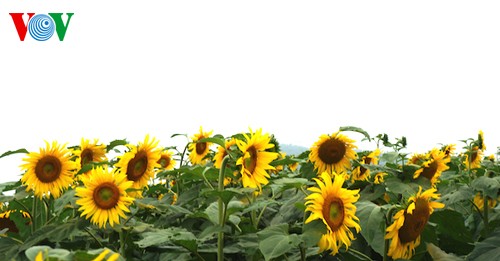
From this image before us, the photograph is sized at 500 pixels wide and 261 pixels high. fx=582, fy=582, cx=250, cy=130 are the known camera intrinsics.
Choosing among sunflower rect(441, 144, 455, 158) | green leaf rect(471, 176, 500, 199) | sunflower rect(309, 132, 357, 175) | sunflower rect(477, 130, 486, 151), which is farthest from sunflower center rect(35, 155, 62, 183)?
sunflower rect(477, 130, 486, 151)

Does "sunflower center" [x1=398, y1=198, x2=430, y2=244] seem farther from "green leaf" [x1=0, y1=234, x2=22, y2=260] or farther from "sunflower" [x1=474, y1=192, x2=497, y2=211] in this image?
"green leaf" [x1=0, y1=234, x2=22, y2=260]

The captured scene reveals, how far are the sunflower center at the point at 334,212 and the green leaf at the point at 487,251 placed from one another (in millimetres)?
781

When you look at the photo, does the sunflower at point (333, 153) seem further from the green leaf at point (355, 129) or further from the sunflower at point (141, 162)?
the sunflower at point (141, 162)

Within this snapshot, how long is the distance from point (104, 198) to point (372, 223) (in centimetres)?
132

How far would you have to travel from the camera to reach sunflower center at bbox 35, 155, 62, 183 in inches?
133

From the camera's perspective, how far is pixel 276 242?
2.35 meters

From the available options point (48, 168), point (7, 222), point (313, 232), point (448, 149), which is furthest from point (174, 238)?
point (448, 149)

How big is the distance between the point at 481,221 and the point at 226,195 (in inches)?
88.6

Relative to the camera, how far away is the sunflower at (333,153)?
3.52m

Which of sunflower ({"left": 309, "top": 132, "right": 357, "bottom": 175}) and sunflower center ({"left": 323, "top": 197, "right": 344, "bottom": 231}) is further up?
sunflower ({"left": 309, "top": 132, "right": 357, "bottom": 175})

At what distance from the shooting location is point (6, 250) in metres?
2.91

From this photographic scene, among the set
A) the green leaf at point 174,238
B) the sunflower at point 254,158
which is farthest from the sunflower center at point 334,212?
the green leaf at point 174,238

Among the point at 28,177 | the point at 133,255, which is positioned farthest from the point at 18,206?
the point at 133,255

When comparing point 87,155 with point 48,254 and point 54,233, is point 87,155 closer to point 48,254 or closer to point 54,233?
point 54,233
